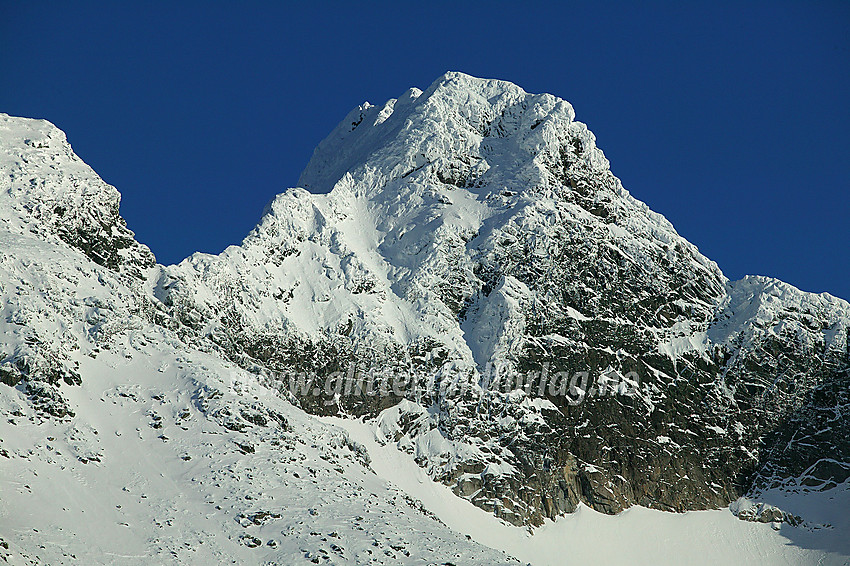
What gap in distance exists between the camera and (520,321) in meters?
104

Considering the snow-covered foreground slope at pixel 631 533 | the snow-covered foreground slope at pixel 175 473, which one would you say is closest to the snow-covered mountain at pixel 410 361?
the snow-covered foreground slope at pixel 175 473

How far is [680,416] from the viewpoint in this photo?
10375 cm

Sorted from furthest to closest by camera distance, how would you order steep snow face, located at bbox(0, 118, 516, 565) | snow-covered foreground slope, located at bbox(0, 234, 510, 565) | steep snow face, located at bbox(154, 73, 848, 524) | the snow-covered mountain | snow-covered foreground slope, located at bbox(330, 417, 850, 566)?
steep snow face, located at bbox(154, 73, 848, 524)
snow-covered foreground slope, located at bbox(330, 417, 850, 566)
the snow-covered mountain
steep snow face, located at bbox(0, 118, 516, 565)
snow-covered foreground slope, located at bbox(0, 234, 510, 565)

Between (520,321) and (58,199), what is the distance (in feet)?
154

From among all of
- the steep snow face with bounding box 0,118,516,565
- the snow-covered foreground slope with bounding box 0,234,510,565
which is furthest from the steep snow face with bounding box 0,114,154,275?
the snow-covered foreground slope with bounding box 0,234,510,565

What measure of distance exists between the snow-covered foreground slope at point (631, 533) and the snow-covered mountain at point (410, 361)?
2.82 feet

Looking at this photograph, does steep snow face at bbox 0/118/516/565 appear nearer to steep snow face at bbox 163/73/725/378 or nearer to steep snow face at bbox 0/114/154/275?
steep snow face at bbox 0/114/154/275

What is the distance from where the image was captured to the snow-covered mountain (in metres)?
73.1

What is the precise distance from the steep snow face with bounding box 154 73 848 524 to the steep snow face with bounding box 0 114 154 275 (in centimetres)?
560

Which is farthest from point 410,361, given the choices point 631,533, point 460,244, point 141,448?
point 141,448

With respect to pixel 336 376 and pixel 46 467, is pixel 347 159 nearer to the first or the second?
pixel 336 376

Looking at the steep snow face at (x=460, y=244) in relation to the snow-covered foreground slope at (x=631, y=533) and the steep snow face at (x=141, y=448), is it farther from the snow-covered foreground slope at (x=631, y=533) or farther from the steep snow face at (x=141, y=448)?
the snow-covered foreground slope at (x=631, y=533)

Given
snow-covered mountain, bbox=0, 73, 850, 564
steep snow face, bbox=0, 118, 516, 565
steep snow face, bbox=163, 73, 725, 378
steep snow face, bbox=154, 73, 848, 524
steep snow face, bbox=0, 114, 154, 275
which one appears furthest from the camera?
steep snow face, bbox=163, 73, 725, 378

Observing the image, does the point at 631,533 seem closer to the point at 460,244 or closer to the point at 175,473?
the point at 460,244
